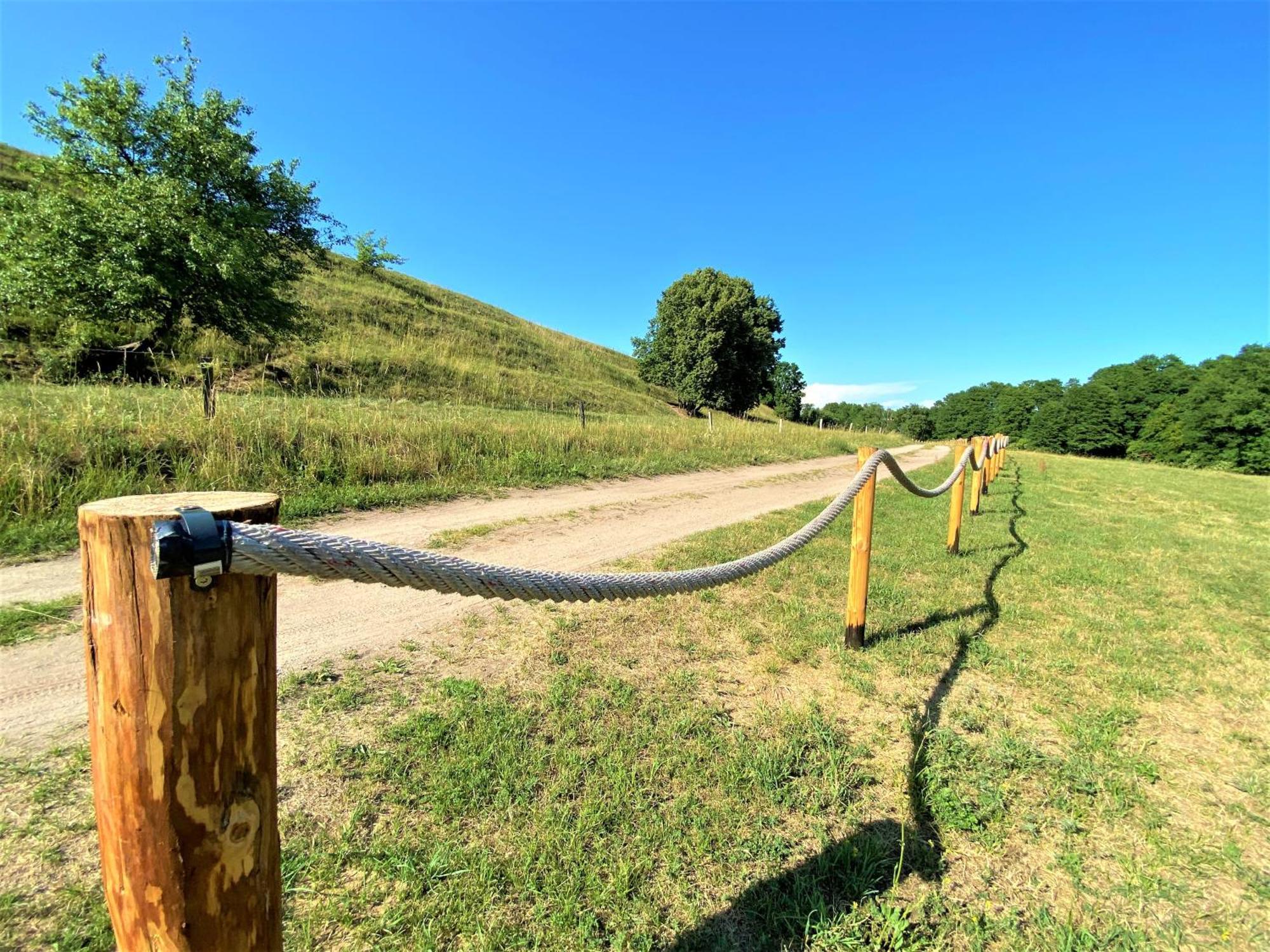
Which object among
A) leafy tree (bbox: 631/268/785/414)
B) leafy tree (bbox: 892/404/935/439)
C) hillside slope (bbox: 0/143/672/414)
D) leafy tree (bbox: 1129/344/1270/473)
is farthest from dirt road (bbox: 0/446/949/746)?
leafy tree (bbox: 892/404/935/439)

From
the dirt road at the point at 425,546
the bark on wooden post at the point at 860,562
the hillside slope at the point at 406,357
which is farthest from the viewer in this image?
the hillside slope at the point at 406,357

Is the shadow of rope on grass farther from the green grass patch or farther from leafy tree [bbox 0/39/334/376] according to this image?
leafy tree [bbox 0/39/334/376]

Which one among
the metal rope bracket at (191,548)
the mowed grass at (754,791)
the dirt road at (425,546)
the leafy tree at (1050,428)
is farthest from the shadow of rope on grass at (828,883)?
the leafy tree at (1050,428)

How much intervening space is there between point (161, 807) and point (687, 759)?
7.06 ft

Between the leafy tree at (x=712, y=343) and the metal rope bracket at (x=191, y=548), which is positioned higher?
the leafy tree at (x=712, y=343)

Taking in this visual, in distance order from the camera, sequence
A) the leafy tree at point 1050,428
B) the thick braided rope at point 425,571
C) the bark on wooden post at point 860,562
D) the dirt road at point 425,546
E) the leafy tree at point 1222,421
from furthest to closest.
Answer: the leafy tree at point 1050,428
the leafy tree at point 1222,421
the bark on wooden post at point 860,562
the dirt road at point 425,546
the thick braided rope at point 425,571

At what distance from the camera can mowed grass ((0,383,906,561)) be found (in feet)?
17.4

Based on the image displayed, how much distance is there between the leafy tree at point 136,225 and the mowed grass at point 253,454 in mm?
2492

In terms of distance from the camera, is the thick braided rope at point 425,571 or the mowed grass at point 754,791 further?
the mowed grass at point 754,791

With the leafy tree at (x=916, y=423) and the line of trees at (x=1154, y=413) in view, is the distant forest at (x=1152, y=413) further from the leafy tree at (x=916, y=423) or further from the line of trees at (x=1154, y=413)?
the leafy tree at (x=916, y=423)

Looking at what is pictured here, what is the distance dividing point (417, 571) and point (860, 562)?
3226 millimetres

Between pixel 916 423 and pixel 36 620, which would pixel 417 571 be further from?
pixel 916 423

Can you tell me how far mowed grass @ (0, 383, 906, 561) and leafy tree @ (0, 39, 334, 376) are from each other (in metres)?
2.49

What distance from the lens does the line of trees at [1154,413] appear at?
129ft
